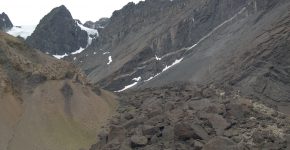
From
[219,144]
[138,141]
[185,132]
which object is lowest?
[219,144]

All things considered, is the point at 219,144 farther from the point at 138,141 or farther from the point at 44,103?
the point at 44,103

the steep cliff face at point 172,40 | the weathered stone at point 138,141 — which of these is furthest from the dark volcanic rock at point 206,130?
the steep cliff face at point 172,40

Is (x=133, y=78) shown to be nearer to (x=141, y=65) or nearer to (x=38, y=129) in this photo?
(x=141, y=65)

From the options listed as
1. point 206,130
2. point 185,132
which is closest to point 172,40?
point 206,130

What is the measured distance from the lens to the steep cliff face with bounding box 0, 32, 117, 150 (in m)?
60.8

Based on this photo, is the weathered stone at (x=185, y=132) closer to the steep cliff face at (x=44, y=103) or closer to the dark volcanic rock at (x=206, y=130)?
the dark volcanic rock at (x=206, y=130)

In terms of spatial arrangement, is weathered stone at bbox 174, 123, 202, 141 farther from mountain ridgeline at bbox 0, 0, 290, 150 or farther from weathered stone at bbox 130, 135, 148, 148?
weathered stone at bbox 130, 135, 148, 148

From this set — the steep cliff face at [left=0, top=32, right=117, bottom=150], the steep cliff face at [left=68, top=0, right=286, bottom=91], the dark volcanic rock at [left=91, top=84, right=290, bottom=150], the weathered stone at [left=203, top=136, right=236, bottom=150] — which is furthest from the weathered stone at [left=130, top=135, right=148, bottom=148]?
the steep cliff face at [left=68, top=0, right=286, bottom=91]

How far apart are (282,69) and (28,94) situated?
4842cm

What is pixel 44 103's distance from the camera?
6769 centimetres

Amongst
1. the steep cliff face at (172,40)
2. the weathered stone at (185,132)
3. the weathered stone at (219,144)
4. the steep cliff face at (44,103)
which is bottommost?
the weathered stone at (219,144)

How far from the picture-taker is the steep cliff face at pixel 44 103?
200ft

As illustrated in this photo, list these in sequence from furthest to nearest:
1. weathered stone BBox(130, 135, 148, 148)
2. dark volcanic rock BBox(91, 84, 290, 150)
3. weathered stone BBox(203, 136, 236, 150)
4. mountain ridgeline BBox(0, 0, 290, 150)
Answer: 1. mountain ridgeline BBox(0, 0, 290, 150)
2. weathered stone BBox(130, 135, 148, 148)
3. dark volcanic rock BBox(91, 84, 290, 150)
4. weathered stone BBox(203, 136, 236, 150)

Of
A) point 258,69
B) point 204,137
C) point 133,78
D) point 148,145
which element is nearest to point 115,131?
point 148,145
